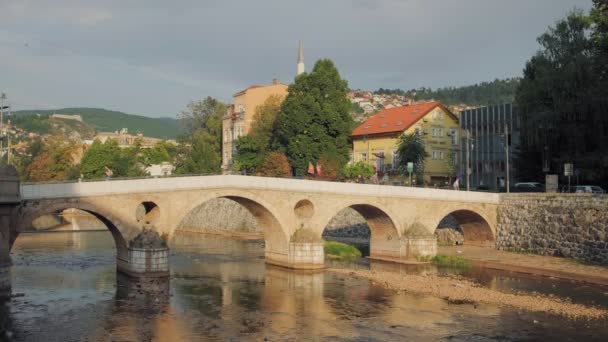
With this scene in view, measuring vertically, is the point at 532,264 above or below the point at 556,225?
below

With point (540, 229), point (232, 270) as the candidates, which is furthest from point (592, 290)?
point (232, 270)

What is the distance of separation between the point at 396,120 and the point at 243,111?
2059cm

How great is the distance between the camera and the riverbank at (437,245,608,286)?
3406 cm

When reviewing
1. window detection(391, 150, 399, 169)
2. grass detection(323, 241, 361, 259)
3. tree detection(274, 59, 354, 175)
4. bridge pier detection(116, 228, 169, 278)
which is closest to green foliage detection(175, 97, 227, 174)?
tree detection(274, 59, 354, 175)

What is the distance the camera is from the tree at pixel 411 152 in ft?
185

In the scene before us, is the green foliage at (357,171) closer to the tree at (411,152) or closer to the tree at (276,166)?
the tree at (411,152)

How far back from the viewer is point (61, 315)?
80.9ft

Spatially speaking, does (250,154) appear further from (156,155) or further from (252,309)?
(252,309)

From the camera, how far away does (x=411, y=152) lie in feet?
186

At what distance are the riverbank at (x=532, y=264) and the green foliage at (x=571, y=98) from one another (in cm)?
819

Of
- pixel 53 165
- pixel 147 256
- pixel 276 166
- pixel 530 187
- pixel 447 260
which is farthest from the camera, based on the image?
pixel 53 165

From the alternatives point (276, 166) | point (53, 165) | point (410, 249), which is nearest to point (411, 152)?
point (276, 166)

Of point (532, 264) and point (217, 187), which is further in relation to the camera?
point (532, 264)

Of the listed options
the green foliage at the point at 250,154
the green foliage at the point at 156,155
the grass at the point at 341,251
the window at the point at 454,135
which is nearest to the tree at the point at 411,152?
the window at the point at 454,135
